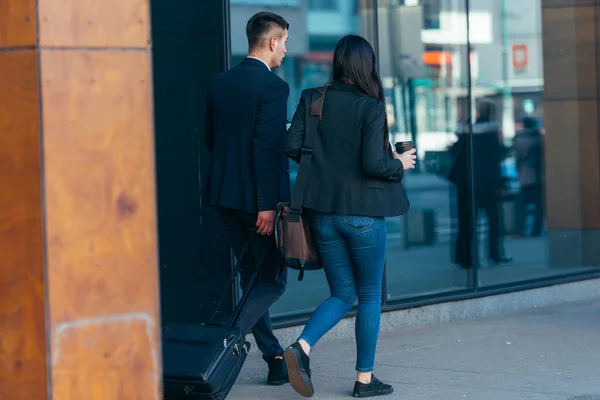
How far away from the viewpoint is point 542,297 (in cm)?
920

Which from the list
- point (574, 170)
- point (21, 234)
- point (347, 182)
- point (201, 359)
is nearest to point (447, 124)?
point (574, 170)

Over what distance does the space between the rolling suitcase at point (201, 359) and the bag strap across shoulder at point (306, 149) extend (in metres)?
0.67

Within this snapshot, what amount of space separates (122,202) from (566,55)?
6.46 m

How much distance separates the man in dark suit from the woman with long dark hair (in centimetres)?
22

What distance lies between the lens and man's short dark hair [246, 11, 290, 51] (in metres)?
6.08

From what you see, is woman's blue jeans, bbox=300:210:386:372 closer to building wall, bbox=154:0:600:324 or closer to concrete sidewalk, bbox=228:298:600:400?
concrete sidewalk, bbox=228:298:600:400

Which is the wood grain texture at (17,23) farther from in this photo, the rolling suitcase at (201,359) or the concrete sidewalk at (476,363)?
the concrete sidewalk at (476,363)

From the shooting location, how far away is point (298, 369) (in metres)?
5.59

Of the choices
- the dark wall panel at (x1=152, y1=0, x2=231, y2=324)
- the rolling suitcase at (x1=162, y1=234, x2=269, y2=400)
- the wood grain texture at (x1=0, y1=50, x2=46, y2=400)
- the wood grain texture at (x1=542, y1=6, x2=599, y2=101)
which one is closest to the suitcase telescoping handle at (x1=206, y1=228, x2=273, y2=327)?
the rolling suitcase at (x1=162, y1=234, x2=269, y2=400)

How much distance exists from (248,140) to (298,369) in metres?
1.24

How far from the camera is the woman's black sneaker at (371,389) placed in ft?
19.5

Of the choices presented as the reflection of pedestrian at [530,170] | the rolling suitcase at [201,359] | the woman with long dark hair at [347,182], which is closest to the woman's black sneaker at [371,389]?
the woman with long dark hair at [347,182]

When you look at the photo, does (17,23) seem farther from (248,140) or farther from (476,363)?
(476,363)

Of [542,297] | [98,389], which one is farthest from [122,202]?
[542,297]
